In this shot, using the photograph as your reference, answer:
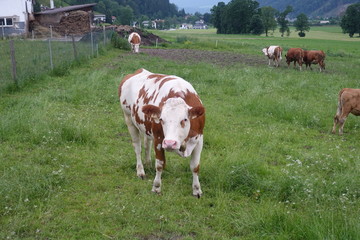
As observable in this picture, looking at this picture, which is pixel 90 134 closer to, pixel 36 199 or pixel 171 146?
pixel 36 199

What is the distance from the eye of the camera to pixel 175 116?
173 inches

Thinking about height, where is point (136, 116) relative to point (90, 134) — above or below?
above

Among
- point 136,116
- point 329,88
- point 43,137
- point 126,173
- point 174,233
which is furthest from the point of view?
point 329,88

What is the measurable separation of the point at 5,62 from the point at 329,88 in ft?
35.7

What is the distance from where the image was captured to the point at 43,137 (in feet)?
21.7

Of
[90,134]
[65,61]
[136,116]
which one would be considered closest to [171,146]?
[136,116]

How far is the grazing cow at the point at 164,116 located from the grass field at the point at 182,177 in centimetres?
47

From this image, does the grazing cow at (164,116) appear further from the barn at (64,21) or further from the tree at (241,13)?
the tree at (241,13)

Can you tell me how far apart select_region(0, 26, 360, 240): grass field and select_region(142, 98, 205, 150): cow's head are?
3.18 feet

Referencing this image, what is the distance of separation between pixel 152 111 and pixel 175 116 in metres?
0.35

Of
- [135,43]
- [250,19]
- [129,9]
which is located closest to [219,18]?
[250,19]

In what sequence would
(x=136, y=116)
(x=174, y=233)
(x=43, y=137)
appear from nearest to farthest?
(x=174, y=233) < (x=136, y=116) < (x=43, y=137)

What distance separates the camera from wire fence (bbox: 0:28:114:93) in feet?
36.2

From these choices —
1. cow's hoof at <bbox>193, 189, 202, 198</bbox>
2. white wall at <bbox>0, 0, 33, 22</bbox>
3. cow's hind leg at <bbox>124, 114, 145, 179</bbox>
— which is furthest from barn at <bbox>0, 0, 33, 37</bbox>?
cow's hoof at <bbox>193, 189, 202, 198</bbox>
